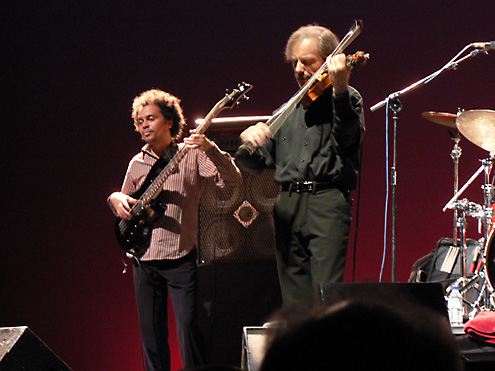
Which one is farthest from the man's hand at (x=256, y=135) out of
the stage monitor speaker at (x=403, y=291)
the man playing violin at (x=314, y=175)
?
the stage monitor speaker at (x=403, y=291)

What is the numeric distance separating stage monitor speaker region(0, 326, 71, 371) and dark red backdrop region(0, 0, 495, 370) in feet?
8.68

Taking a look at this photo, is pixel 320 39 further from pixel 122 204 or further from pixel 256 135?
pixel 122 204

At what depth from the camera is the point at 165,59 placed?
4461mm

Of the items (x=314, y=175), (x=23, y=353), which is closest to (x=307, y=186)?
(x=314, y=175)

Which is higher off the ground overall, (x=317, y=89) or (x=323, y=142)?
(x=317, y=89)

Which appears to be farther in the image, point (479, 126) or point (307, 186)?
point (479, 126)

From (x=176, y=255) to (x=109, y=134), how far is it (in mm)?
1751

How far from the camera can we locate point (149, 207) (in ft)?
10.2

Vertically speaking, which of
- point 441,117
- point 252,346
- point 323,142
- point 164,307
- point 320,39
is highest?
point 320,39

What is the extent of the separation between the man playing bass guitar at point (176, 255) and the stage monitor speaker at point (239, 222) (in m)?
0.18

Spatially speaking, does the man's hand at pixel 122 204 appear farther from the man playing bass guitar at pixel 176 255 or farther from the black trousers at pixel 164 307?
the black trousers at pixel 164 307

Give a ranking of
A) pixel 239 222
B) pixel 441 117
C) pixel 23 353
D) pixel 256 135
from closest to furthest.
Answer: pixel 23 353
pixel 256 135
pixel 239 222
pixel 441 117

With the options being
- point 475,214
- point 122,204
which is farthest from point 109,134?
point 475,214

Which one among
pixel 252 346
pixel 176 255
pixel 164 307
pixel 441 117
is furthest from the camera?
pixel 441 117
